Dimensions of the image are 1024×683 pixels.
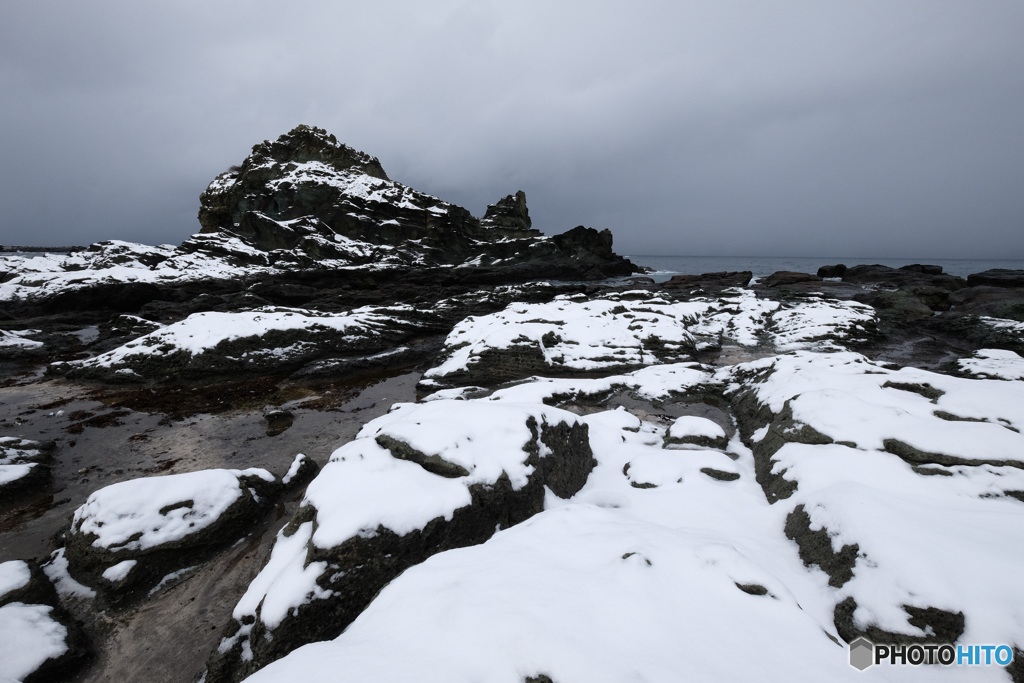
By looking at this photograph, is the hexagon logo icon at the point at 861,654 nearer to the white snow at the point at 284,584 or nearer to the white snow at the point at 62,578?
the white snow at the point at 284,584

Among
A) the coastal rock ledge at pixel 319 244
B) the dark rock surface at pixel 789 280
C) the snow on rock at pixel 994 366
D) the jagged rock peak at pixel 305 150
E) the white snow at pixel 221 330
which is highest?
the jagged rock peak at pixel 305 150

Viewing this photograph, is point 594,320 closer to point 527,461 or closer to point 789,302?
point 527,461

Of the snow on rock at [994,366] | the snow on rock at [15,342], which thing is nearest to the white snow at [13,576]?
the snow on rock at [15,342]

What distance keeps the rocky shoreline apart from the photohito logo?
8 cm

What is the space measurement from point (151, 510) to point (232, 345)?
11189 mm

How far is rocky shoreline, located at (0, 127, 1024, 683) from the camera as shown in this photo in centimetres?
321

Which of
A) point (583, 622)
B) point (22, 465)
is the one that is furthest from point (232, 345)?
point (583, 622)

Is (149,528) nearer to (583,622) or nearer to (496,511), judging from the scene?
(496,511)

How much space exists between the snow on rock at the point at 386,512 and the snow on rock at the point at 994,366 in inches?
580

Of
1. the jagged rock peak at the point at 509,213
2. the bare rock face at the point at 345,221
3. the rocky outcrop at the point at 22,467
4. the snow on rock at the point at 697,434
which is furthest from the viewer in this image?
the jagged rock peak at the point at 509,213

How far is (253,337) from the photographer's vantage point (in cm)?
1576

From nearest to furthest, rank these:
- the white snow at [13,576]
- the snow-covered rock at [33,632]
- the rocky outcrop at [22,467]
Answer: the snow-covered rock at [33,632] < the white snow at [13,576] < the rocky outcrop at [22,467]

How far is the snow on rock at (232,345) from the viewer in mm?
14297

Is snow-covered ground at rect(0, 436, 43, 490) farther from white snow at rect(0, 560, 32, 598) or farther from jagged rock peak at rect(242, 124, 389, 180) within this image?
jagged rock peak at rect(242, 124, 389, 180)
